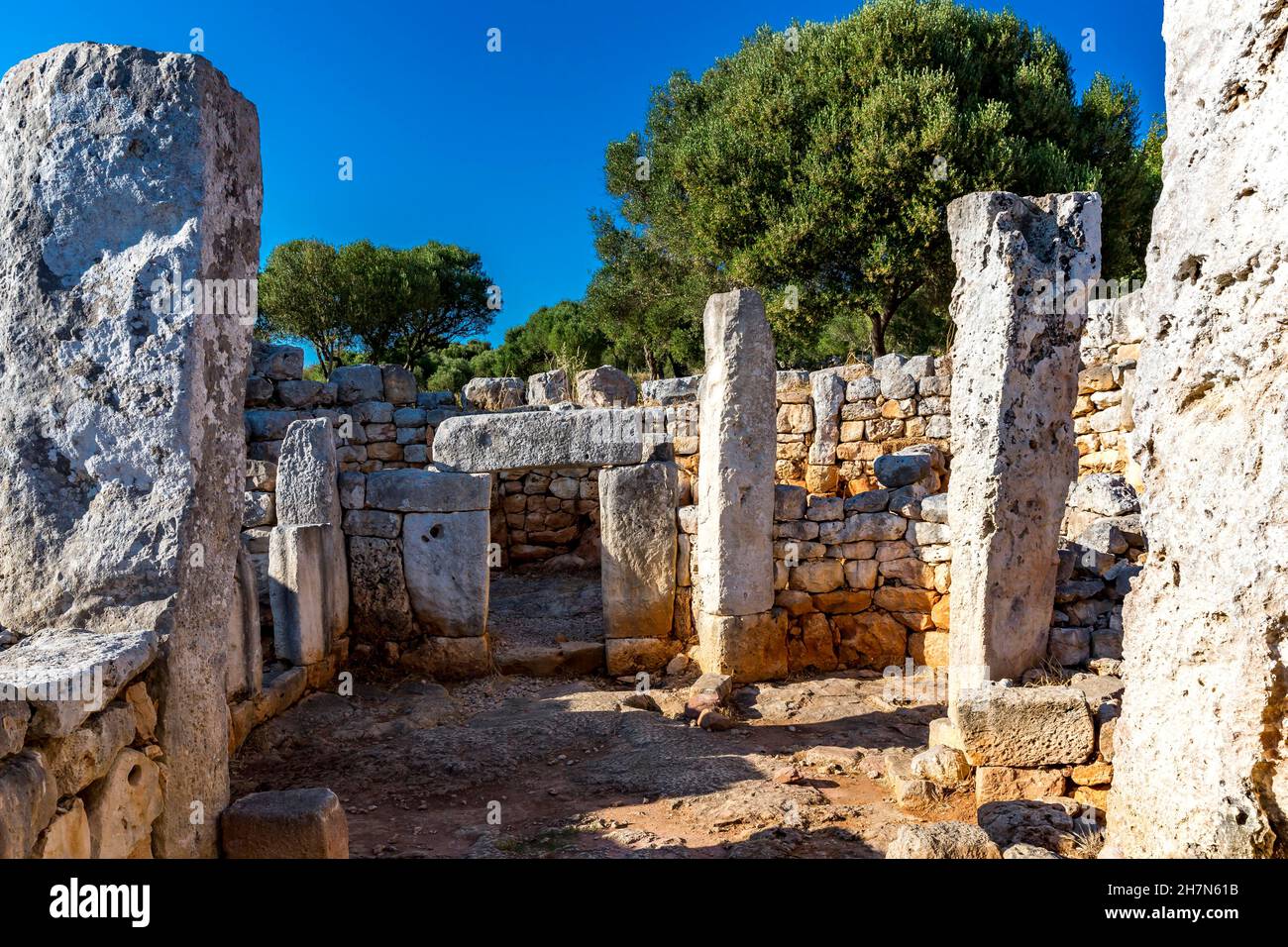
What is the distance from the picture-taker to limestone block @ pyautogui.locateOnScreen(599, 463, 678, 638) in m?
8.07

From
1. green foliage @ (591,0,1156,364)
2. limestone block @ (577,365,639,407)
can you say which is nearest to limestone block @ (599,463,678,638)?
limestone block @ (577,365,639,407)

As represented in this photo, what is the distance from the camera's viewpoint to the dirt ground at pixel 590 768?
4.65 meters

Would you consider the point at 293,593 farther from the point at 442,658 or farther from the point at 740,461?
the point at 740,461

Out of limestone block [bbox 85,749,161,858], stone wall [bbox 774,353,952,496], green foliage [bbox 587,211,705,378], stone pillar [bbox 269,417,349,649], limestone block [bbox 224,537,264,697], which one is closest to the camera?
limestone block [bbox 85,749,161,858]

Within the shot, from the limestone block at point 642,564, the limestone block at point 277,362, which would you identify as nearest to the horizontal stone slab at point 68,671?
the limestone block at point 642,564

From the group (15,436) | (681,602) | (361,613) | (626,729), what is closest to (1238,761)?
(15,436)

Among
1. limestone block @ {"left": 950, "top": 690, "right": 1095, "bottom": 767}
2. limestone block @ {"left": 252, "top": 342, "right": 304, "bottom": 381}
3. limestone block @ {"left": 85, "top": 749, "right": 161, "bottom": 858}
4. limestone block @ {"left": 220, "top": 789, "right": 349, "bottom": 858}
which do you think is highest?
limestone block @ {"left": 252, "top": 342, "right": 304, "bottom": 381}

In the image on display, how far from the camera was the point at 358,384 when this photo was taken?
1147 cm

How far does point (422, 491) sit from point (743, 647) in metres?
2.94

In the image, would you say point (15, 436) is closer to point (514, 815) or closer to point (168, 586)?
point (168, 586)

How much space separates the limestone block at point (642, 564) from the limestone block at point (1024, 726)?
3524 millimetres

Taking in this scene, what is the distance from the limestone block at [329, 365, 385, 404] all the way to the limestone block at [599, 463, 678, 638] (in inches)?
185

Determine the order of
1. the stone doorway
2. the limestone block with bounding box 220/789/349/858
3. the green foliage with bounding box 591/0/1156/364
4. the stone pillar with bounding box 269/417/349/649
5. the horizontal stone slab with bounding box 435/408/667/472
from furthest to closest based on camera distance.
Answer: the green foliage with bounding box 591/0/1156/364 < the stone doorway < the horizontal stone slab with bounding box 435/408/667/472 < the stone pillar with bounding box 269/417/349/649 < the limestone block with bounding box 220/789/349/858

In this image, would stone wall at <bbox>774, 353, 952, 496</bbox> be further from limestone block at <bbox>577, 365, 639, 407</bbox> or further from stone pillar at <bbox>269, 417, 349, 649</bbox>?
stone pillar at <bbox>269, 417, 349, 649</bbox>
